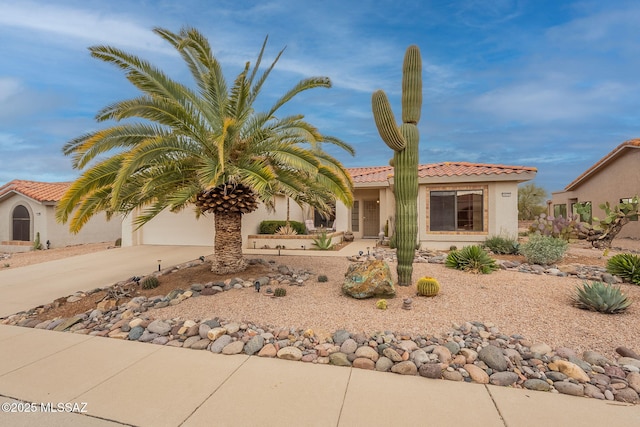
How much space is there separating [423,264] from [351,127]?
929cm

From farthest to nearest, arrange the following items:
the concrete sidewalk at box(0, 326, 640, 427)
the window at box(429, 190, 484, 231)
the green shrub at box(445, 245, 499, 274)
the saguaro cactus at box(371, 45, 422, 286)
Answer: the window at box(429, 190, 484, 231)
the green shrub at box(445, 245, 499, 274)
the saguaro cactus at box(371, 45, 422, 286)
the concrete sidewalk at box(0, 326, 640, 427)

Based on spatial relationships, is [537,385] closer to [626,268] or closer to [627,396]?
[627,396]

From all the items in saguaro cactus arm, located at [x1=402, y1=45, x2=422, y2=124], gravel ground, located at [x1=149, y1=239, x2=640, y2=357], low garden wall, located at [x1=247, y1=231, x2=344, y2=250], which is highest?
saguaro cactus arm, located at [x1=402, y1=45, x2=422, y2=124]

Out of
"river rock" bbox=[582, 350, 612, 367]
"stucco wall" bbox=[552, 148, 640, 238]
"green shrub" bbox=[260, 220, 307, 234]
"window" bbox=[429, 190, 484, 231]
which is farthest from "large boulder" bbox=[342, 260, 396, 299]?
"stucco wall" bbox=[552, 148, 640, 238]

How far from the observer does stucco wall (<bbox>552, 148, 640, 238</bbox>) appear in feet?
53.6

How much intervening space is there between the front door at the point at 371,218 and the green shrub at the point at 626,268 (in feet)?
36.0

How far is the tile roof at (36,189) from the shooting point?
1694cm

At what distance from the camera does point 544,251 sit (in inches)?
341

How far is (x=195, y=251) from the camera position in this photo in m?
12.7

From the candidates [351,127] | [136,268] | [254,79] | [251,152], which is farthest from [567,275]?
[136,268]

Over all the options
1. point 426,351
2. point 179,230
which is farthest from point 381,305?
point 179,230

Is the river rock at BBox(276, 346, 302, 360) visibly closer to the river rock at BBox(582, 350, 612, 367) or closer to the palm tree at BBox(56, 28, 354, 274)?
the palm tree at BBox(56, 28, 354, 274)

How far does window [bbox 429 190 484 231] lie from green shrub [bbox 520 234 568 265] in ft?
11.8

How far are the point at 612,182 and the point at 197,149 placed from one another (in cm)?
2387
